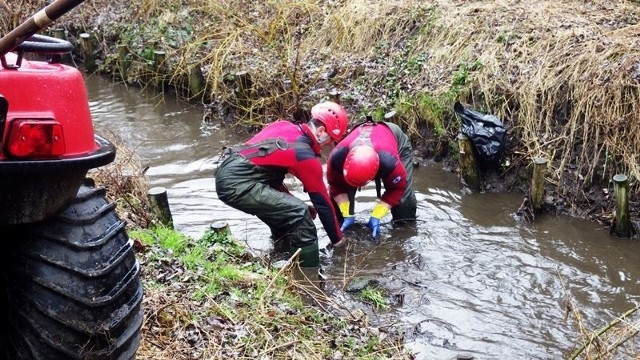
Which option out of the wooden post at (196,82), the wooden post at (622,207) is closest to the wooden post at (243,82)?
the wooden post at (196,82)

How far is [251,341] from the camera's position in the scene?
392 centimetres

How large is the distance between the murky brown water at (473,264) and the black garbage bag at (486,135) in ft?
1.52

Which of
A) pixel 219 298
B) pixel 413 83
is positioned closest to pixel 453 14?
pixel 413 83

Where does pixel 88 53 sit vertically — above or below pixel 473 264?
Result: above

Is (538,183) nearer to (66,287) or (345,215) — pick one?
(345,215)

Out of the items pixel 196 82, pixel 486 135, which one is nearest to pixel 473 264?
pixel 486 135

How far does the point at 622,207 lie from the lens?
6301mm

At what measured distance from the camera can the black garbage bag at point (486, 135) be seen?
24.1 ft

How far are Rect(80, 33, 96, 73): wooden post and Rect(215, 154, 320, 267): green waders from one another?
7478mm

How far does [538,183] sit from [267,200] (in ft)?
9.13

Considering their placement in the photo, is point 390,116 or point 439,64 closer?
point 390,116

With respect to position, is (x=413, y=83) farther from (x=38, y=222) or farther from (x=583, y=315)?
(x=38, y=222)

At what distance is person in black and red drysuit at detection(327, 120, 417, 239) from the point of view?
6.01m

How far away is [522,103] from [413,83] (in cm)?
169
